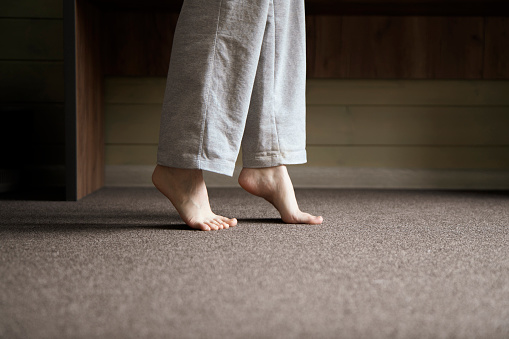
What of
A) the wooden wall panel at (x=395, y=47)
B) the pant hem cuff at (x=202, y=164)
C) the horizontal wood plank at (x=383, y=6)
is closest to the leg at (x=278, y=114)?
the pant hem cuff at (x=202, y=164)

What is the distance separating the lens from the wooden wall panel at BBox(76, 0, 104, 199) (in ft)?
4.78

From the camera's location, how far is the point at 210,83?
0.95 m

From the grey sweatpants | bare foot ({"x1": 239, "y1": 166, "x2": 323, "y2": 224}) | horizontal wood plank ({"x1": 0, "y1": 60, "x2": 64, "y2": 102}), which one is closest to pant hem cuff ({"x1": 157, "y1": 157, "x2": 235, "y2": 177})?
the grey sweatpants

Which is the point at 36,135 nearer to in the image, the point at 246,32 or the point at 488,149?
the point at 246,32

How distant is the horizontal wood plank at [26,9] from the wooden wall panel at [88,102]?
0.23 m

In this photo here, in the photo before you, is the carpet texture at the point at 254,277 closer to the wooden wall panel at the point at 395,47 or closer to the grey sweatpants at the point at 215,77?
the grey sweatpants at the point at 215,77

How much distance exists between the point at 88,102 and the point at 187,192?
2.31ft

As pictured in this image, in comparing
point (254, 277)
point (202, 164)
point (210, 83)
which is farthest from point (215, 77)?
point (254, 277)

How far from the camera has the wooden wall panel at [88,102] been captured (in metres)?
1.46

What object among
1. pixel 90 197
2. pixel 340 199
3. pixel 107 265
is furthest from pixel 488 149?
pixel 107 265

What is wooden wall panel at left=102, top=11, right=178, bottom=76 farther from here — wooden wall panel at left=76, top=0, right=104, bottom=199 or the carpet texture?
the carpet texture

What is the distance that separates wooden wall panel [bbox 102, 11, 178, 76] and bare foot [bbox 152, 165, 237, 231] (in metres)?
0.85

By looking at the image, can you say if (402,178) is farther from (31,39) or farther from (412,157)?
(31,39)

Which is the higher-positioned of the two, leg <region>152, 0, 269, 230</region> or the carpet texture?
leg <region>152, 0, 269, 230</region>
